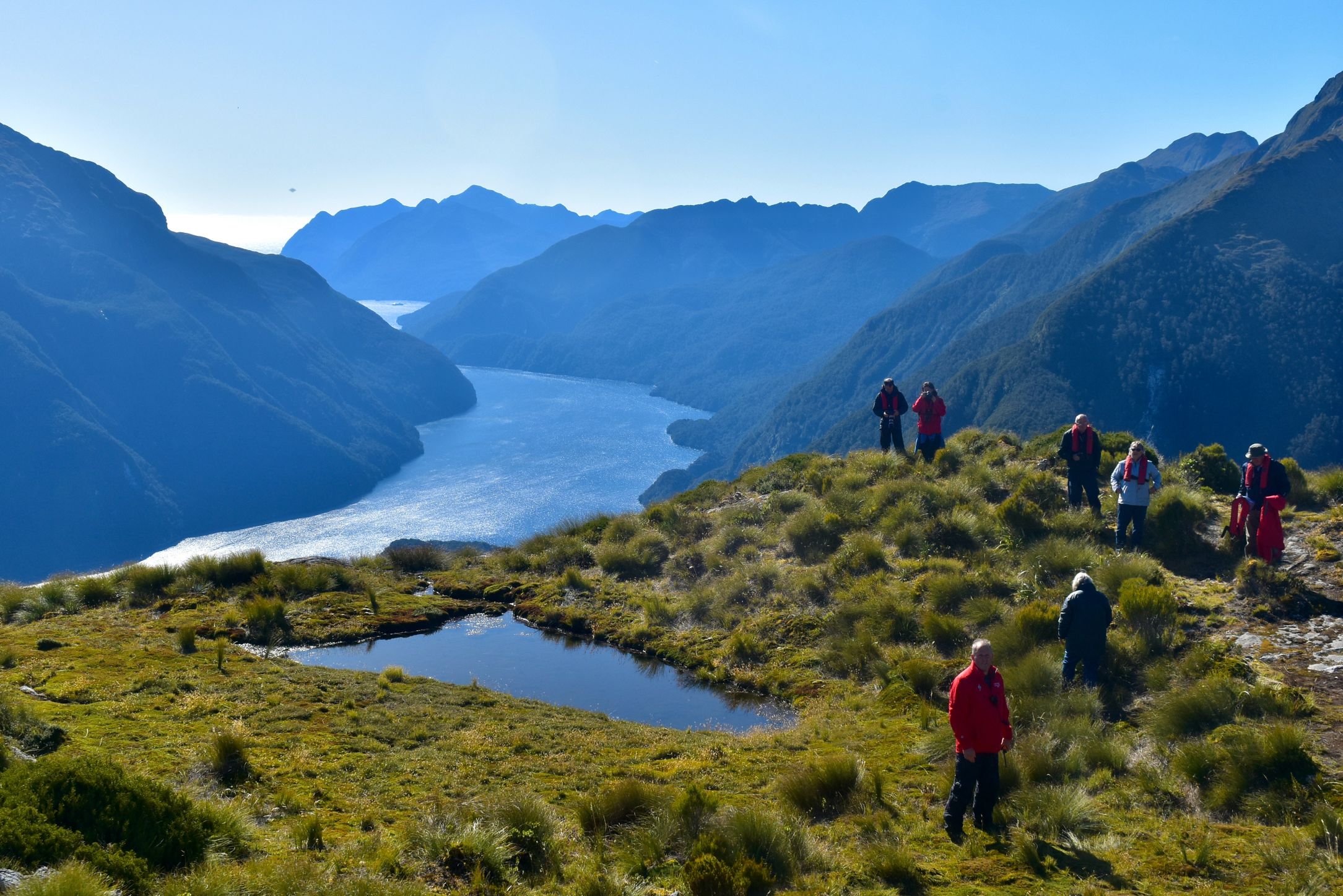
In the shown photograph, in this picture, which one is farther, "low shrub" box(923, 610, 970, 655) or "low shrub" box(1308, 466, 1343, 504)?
"low shrub" box(1308, 466, 1343, 504)

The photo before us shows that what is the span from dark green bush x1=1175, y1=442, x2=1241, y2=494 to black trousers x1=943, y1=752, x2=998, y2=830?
12885 mm

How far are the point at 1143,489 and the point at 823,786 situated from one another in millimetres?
9091

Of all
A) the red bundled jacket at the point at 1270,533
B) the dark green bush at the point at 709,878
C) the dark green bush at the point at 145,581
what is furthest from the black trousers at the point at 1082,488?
the dark green bush at the point at 145,581

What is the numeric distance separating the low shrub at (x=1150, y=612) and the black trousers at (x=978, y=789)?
193 inches

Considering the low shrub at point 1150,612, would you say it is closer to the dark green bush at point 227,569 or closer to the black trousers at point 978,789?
the black trousers at point 978,789

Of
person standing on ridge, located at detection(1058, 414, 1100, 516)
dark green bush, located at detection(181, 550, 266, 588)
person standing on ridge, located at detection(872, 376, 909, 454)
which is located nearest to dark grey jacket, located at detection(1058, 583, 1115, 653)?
person standing on ridge, located at detection(1058, 414, 1100, 516)

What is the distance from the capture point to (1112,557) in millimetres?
13812

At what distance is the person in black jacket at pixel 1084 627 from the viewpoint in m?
10.3

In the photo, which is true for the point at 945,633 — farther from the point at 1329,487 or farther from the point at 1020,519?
the point at 1329,487

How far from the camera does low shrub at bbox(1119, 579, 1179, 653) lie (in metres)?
11.2

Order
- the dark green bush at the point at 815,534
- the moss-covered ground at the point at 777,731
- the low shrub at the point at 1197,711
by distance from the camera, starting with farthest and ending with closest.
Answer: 1. the dark green bush at the point at 815,534
2. the low shrub at the point at 1197,711
3. the moss-covered ground at the point at 777,731

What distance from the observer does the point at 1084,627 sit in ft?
34.0

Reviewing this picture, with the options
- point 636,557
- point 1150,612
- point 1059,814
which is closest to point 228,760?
point 1059,814

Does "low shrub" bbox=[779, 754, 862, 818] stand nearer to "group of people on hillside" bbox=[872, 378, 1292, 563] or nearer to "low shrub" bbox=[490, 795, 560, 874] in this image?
"low shrub" bbox=[490, 795, 560, 874]
